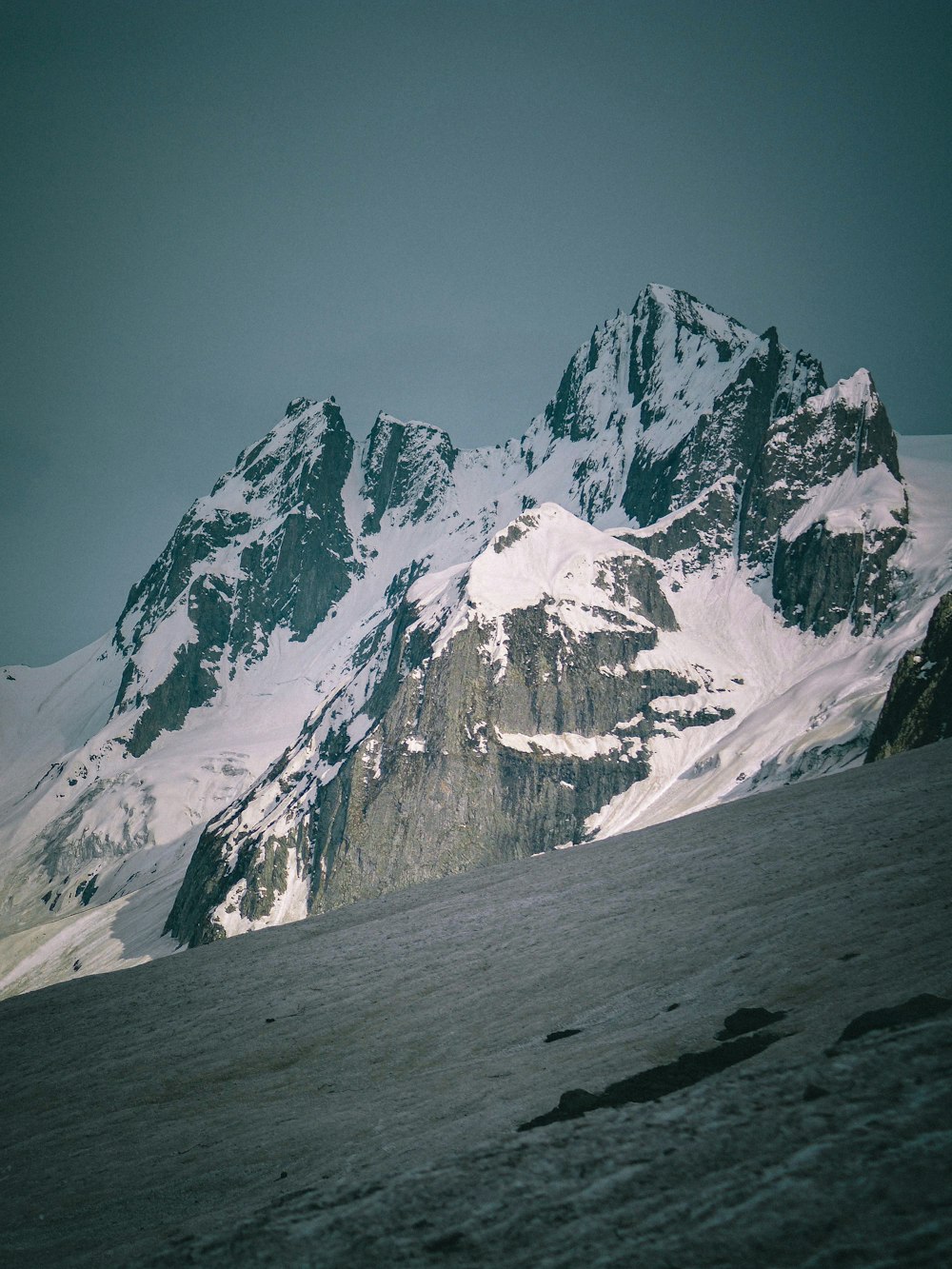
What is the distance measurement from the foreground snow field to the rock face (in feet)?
268

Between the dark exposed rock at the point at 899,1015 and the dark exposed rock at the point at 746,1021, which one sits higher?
the dark exposed rock at the point at 899,1015

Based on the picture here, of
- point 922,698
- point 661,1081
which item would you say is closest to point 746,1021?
point 661,1081

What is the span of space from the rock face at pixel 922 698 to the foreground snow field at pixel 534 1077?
81.8 metres

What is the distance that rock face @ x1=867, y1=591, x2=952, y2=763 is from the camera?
117 meters

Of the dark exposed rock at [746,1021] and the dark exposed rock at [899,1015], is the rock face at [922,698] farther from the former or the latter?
the dark exposed rock at [899,1015]

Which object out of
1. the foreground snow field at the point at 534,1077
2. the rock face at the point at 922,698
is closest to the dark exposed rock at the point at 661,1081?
the foreground snow field at the point at 534,1077

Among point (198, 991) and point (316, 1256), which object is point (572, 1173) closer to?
point (316, 1256)

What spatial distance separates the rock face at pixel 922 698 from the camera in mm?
116562

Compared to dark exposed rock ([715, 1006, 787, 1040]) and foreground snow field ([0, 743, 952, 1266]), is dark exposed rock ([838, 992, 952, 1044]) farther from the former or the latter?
→ dark exposed rock ([715, 1006, 787, 1040])

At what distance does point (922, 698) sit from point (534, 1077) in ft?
395

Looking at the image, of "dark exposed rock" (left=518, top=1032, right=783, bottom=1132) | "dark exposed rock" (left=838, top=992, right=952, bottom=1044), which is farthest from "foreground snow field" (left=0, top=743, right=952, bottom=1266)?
"dark exposed rock" (left=838, top=992, right=952, bottom=1044)

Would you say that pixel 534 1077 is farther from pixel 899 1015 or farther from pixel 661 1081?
pixel 899 1015

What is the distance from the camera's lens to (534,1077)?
17.1 metres

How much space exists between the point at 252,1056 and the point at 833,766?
599 ft
